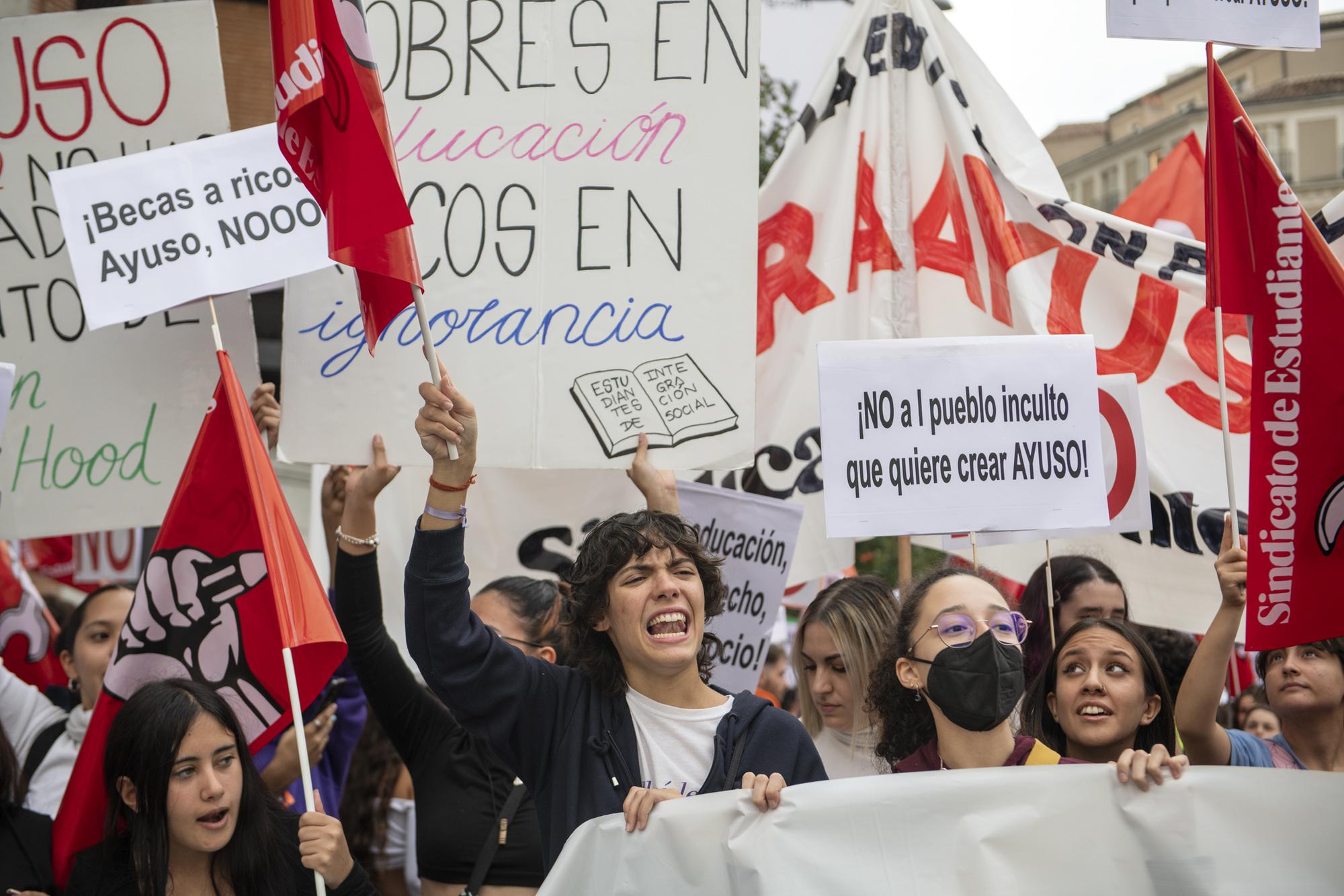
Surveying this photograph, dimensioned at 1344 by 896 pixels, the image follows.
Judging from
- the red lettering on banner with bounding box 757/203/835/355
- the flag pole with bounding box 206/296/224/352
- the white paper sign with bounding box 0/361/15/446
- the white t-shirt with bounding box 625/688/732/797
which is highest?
the red lettering on banner with bounding box 757/203/835/355

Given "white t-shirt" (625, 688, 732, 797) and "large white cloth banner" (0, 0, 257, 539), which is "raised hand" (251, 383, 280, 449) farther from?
"white t-shirt" (625, 688, 732, 797)

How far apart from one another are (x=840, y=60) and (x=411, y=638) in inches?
113

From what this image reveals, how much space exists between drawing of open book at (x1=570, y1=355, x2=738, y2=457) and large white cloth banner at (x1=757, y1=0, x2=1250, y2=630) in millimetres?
842

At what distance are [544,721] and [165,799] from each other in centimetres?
88

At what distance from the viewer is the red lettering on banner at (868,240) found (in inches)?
184

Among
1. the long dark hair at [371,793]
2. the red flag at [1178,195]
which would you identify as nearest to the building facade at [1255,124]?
the red flag at [1178,195]

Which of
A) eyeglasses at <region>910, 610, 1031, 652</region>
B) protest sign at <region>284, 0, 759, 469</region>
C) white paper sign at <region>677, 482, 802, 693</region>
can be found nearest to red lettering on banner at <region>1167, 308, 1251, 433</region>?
white paper sign at <region>677, 482, 802, 693</region>

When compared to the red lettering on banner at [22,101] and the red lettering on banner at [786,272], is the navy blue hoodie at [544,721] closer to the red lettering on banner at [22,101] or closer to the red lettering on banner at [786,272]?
the red lettering on banner at [786,272]

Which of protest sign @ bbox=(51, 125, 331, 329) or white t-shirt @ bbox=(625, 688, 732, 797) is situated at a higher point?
protest sign @ bbox=(51, 125, 331, 329)

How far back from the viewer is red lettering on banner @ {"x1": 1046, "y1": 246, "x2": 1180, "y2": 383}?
4445mm

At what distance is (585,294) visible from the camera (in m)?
3.92

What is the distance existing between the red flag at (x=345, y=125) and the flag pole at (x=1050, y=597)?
1855mm

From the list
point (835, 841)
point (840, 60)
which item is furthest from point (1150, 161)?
point (835, 841)

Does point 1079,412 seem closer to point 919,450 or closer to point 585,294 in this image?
point 919,450
